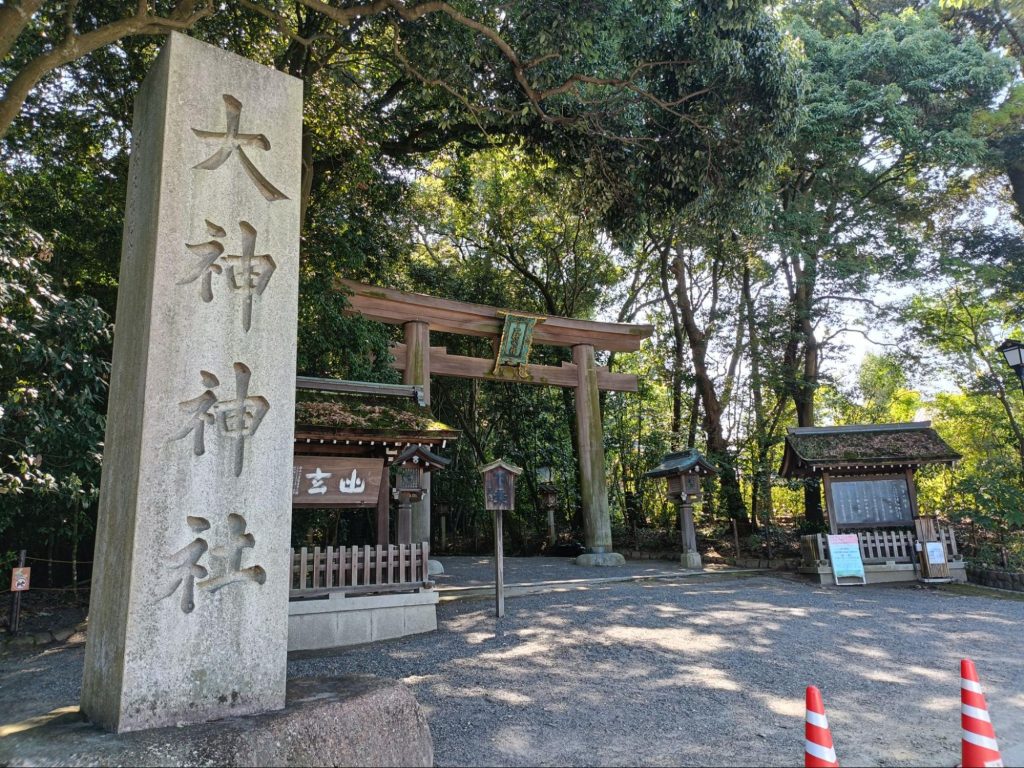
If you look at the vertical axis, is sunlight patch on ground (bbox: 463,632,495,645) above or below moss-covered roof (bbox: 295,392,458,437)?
below

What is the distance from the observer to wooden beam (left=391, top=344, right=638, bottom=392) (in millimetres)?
11602

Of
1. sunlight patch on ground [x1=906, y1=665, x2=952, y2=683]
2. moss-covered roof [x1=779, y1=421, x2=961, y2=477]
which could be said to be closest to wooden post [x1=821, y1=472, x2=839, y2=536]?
moss-covered roof [x1=779, y1=421, x2=961, y2=477]

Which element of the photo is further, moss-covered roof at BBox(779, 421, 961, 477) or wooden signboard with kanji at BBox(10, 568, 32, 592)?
moss-covered roof at BBox(779, 421, 961, 477)

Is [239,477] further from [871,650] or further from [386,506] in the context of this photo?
[871,650]

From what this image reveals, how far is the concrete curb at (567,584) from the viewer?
8.71 metres

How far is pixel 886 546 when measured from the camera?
10594 millimetres

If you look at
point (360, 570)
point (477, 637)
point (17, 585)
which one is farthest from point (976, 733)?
point (17, 585)

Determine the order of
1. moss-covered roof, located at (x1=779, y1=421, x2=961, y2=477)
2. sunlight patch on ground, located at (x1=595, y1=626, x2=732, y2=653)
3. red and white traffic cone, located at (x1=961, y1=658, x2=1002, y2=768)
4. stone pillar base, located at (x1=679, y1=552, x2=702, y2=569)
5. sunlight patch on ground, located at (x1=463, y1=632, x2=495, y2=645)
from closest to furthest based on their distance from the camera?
red and white traffic cone, located at (x1=961, y1=658, x2=1002, y2=768), sunlight patch on ground, located at (x1=595, y1=626, x2=732, y2=653), sunlight patch on ground, located at (x1=463, y1=632, x2=495, y2=645), moss-covered roof, located at (x1=779, y1=421, x2=961, y2=477), stone pillar base, located at (x1=679, y1=552, x2=702, y2=569)

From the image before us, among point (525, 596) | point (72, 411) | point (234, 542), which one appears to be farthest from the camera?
point (525, 596)

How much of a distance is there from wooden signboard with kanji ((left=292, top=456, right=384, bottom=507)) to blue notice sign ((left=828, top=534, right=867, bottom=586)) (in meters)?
7.70

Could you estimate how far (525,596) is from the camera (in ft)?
28.9

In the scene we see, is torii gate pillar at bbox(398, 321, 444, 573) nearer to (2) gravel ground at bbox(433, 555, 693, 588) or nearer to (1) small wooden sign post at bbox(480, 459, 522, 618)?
(2) gravel ground at bbox(433, 555, 693, 588)

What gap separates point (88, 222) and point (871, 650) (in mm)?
10542

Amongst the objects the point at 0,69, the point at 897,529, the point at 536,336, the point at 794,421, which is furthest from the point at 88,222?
the point at 794,421
